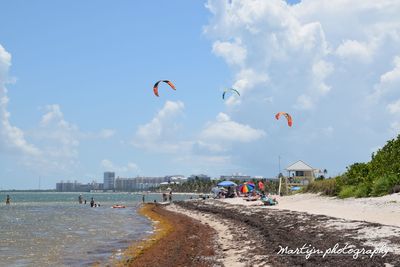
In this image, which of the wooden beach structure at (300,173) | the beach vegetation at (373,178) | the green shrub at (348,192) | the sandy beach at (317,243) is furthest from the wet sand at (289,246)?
the wooden beach structure at (300,173)

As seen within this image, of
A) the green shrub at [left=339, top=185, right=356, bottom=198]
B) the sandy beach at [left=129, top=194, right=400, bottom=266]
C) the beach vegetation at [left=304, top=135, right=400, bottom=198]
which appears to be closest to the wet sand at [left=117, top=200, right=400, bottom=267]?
the sandy beach at [left=129, top=194, right=400, bottom=266]

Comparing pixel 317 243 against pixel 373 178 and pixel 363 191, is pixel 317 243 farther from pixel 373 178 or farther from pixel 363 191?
pixel 373 178

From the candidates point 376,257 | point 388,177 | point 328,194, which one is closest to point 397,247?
point 376,257

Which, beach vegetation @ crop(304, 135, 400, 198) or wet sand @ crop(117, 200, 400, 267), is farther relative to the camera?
beach vegetation @ crop(304, 135, 400, 198)

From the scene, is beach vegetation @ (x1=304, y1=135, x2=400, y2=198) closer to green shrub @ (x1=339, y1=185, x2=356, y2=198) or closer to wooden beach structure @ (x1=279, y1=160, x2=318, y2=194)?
green shrub @ (x1=339, y1=185, x2=356, y2=198)

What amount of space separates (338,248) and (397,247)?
173 cm

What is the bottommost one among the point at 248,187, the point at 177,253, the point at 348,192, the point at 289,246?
the point at 177,253

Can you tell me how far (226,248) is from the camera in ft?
57.3

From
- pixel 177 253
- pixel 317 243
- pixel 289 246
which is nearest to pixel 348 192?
pixel 177 253

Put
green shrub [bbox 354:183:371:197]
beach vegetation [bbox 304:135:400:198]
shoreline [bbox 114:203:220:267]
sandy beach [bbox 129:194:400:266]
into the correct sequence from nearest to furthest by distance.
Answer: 1. sandy beach [bbox 129:194:400:266]
2. shoreline [bbox 114:203:220:267]
3. beach vegetation [bbox 304:135:400:198]
4. green shrub [bbox 354:183:371:197]

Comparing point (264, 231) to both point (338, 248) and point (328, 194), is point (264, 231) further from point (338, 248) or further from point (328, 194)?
point (328, 194)

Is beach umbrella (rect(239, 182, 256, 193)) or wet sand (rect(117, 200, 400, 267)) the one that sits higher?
beach umbrella (rect(239, 182, 256, 193))

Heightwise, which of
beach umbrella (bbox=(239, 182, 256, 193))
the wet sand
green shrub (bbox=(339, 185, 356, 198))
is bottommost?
the wet sand

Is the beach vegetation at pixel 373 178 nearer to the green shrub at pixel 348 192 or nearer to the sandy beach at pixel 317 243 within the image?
the green shrub at pixel 348 192
